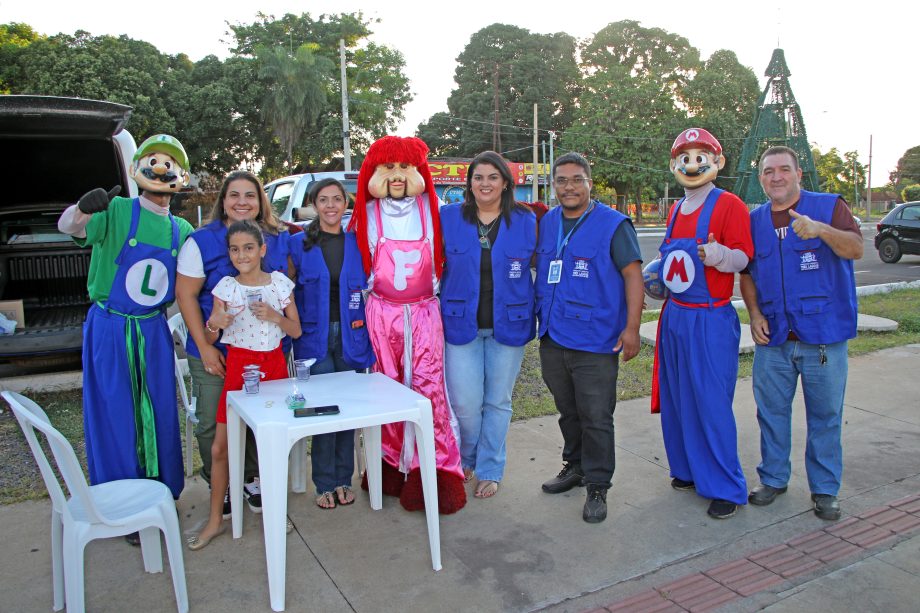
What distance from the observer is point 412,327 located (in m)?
3.48

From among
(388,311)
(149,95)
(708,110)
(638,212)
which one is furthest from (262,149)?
(388,311)

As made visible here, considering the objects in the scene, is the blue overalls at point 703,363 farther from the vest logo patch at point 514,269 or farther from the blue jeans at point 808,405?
the vest logo patch at point 514,269

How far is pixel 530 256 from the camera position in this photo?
3.56 meters

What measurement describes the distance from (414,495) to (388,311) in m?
0.95

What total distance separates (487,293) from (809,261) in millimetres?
1595

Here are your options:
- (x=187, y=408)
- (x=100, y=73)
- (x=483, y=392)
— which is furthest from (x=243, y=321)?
(x=100, y=73)

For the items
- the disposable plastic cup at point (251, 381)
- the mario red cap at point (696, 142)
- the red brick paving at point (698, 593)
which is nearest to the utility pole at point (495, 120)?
the mario red cap at point (696, 142)

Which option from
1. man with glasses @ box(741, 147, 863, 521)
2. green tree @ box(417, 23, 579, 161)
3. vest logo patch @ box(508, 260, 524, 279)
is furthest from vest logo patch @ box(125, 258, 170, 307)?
green tree @ box(417, 23, 579, 161)

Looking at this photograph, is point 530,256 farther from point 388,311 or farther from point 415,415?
point 415,415

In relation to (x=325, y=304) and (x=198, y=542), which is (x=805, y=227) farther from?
(x=198, y=542)

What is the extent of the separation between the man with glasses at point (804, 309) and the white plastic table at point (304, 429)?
1813mm

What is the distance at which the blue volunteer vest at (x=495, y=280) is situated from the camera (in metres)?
3.50

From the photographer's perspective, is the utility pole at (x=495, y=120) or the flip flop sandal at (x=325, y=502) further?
the utility pole at (x=495, y=120)

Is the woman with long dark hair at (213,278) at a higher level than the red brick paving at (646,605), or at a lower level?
higher
